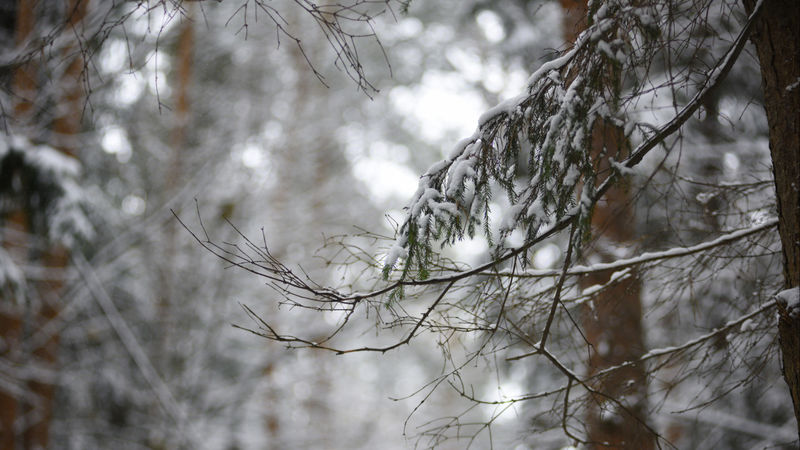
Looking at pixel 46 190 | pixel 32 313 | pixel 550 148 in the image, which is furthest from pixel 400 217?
pixel 550 148

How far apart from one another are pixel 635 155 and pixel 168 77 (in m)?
8.43

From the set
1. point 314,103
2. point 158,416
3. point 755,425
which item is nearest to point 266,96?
point 314,103

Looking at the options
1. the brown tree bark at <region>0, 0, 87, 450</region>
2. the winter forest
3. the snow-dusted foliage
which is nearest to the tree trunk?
the winter forest

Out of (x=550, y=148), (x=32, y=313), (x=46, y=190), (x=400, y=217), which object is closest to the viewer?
(x=550, y=148)

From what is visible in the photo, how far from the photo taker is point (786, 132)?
2016 millimetres

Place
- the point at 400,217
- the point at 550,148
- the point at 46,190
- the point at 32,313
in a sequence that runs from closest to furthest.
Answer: the point at 550,148 < the point at 46,190 < the point at 32,313 < the point at 400,217

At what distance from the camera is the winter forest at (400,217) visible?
6.98 feet

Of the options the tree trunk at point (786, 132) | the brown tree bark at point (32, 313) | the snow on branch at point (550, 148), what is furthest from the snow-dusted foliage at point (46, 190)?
the tree trunk at point (786, 132)

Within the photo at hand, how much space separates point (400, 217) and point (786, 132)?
6.47 meters

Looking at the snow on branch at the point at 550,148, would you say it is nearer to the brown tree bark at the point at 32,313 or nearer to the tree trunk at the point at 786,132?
the tree trunk at the point at 786,132

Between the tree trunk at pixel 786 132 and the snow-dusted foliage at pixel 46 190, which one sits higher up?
the snow-dusted foliage at pixel 46 190

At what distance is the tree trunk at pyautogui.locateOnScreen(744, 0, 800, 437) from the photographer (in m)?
1.97

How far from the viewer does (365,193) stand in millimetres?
10641

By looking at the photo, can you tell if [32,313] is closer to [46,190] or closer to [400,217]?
[46,190]
